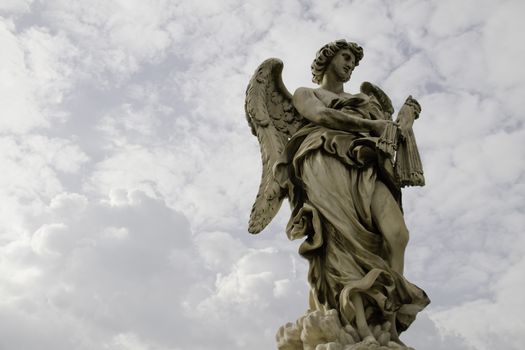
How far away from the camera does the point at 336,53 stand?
748 centimetres

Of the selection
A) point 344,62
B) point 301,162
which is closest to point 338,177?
point 301,162

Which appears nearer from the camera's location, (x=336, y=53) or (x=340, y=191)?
(x=340, y=191)

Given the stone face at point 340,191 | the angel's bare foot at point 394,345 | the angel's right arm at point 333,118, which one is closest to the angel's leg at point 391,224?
the stone face at point 340,191

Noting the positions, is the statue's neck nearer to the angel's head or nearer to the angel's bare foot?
the angel's head

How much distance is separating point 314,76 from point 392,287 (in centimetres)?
271

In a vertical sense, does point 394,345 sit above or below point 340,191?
below

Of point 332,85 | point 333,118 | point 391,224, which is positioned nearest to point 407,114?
point 333,118

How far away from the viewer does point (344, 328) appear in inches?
226

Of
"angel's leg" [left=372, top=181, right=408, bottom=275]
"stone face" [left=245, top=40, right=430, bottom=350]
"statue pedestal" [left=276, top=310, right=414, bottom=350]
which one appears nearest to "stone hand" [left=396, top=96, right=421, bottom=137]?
"stone face" [left=245, top=40, right=430, bottom=350]

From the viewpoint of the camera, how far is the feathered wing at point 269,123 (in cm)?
692

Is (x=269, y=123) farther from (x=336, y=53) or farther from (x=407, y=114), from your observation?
(x=407, y=114)

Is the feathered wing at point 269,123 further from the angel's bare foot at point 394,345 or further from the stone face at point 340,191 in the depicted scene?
the angel's bare foot at point 394,345

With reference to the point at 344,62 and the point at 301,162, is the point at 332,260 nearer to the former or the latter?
the point at 301,162

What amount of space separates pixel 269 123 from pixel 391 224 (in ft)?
6.15
